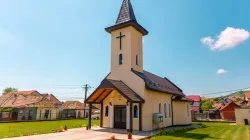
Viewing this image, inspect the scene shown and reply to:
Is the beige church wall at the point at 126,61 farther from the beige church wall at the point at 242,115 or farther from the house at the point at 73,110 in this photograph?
the house at the point at 73,110

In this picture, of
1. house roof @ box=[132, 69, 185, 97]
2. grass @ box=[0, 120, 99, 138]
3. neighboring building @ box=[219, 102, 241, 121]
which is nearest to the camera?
grass @ box=[0, 120, 99, 138]

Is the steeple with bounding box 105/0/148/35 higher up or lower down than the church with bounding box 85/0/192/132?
higher up

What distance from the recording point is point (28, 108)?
34.4 metres

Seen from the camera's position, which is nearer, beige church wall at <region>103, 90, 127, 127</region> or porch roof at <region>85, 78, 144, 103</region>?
porch roof at <region>85, 78, 144, 103</region>

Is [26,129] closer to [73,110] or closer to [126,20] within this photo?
[126,20]

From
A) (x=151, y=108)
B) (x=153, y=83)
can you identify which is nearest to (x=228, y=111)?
(x=153, y=83)

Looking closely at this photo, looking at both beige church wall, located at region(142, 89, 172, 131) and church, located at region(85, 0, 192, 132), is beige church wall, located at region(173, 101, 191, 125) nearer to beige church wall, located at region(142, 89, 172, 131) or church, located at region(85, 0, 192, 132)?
church, located at region(85, 0, 192, 132)

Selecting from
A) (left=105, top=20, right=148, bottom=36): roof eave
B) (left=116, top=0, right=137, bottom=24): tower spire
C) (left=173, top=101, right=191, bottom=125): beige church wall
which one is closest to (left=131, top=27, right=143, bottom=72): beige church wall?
(left=105, top=20, right=148, bottom=36): roof eave

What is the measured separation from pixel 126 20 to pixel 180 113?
1377 cm

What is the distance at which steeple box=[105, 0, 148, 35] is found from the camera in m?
18.7

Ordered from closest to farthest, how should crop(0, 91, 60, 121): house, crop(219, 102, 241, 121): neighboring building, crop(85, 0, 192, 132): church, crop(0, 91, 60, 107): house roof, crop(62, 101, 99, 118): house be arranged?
1. crop(85, 0, 192, 132): church
2. crop(0, 91, 60, 121): house
3. crop(0, 91, 60, 107): house roof
4. crop(219, 102, 241, 121): neighboring building
5. crop(62, 101, 99, 118): house

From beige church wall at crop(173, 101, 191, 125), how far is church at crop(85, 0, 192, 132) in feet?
4.46

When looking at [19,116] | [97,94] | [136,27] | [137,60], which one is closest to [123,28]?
[136,27]

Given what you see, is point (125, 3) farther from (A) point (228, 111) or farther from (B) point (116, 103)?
(A) point (228, 111)
